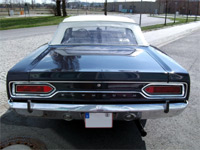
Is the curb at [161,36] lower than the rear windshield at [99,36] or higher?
lower

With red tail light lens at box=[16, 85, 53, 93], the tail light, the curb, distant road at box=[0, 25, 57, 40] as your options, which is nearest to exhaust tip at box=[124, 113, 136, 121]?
the tail light

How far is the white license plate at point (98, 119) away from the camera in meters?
2.32

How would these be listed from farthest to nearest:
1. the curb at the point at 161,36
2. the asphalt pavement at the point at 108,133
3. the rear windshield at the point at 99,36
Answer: the curb at the point at 161,36
the rear windshield at the point at 99,36
the asphalt pavement at the point at 108,133

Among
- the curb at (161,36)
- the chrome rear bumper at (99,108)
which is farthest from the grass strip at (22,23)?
the chrome rear bumper at (99,108)

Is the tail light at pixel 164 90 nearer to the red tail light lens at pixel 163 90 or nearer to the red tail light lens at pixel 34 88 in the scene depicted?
the red tail light lens at pixel 163 90

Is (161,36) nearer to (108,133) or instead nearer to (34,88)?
(108,133)

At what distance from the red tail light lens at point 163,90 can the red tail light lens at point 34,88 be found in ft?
3.46

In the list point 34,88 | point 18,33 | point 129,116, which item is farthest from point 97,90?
point 18,33

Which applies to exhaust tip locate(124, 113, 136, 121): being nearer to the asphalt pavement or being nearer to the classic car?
the classic car

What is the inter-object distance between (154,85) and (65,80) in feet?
3.12

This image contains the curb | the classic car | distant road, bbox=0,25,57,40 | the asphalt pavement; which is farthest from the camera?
distant road, bbox=0,25,57,40

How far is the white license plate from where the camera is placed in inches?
91.3

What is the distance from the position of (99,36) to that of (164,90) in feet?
5.31

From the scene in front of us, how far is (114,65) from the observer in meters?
2.41
